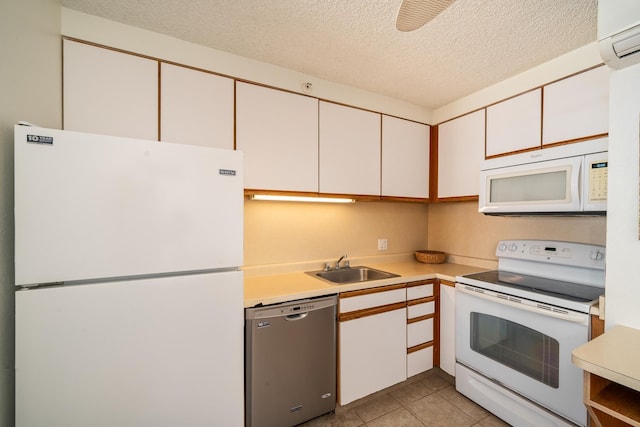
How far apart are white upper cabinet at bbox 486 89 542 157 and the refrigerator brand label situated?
2.66 metres

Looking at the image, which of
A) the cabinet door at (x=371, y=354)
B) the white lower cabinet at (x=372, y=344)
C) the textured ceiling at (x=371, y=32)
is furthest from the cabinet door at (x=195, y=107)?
the cabinet door at (x=371, y=354)

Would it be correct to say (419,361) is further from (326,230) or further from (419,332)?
(326,230)

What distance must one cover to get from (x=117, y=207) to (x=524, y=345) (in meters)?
2.31

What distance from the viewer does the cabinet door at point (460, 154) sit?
2.27 meters

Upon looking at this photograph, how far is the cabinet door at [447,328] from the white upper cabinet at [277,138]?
1343mm

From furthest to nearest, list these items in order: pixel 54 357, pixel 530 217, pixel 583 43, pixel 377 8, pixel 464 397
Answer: pixel 530 217 → pixel 464 397 → pixel 583 43 → pixel 377 8 → pixel 54 357

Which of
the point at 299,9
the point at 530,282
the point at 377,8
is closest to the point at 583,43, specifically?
the point at 377,8

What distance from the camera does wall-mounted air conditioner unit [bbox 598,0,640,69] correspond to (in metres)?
1.03

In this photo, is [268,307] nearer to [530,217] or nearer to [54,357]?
[54,357]

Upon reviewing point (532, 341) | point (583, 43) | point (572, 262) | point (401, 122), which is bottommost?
point (532, 341)

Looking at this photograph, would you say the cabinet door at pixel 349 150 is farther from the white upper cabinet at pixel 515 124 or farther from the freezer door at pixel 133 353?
the freezer door at pixel 133 353

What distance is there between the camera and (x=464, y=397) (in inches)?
78.6

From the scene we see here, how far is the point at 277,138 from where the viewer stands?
191 centimetres

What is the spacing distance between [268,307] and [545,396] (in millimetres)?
1654
